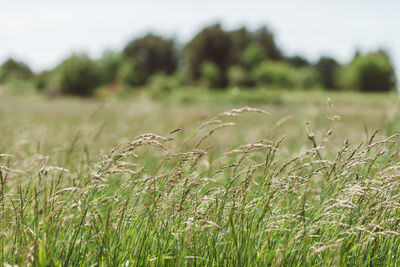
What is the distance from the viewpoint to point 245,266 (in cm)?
181

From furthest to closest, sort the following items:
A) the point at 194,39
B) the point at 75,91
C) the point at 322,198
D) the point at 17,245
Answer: the point at 194,39
the point at 75,91
the point at 322,198
the point at 17,245

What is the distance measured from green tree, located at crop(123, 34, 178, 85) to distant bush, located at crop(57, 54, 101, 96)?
2955 centimetres

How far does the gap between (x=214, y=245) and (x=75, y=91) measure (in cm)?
4880

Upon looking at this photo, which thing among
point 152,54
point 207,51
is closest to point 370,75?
point 207,51

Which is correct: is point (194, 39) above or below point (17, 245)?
above

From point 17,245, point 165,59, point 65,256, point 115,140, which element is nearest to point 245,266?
point 65,256

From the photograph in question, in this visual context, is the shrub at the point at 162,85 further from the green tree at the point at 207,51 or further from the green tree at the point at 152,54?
the green tree at the point at 152,54

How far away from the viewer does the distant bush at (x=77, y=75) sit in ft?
152

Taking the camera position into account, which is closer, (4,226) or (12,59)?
(4,226)

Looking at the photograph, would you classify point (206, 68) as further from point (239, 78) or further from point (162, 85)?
point (162, 85)

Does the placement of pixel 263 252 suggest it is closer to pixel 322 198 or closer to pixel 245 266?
pixel 245 266

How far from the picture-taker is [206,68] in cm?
5678

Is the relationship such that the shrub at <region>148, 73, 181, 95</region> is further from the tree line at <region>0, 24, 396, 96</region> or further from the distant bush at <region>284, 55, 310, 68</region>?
the distant bush at <region>284, 55, 310, 68</region>

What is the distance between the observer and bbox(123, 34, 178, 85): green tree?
7888 centimetres
